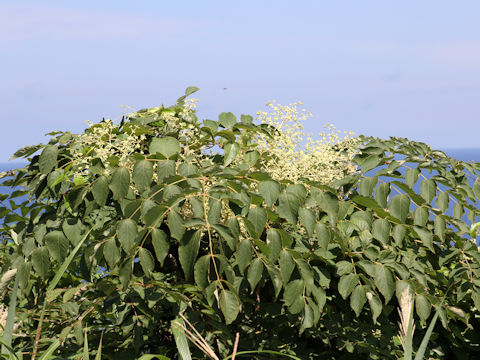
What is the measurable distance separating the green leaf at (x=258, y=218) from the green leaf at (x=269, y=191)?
47mm

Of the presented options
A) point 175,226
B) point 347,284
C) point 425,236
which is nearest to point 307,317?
point 347,284

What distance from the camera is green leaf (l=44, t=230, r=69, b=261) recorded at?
204cm

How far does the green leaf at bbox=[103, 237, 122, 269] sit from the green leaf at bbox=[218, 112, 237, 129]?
0.80 meters

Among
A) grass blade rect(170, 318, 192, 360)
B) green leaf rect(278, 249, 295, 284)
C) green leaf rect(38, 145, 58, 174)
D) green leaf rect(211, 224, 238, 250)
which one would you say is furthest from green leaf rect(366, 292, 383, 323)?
green leaf rect(38, 145, 58, 174)

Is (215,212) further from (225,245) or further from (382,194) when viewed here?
(382,194)

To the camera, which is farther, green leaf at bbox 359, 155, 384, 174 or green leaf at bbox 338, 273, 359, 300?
green leaf at bbox 359, 155, 384, 174

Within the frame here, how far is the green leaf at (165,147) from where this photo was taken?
2.17 m

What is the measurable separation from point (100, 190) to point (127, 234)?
0.24 meters

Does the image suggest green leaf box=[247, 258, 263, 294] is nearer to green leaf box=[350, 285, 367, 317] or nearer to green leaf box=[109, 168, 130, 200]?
green leaf box=[350, 285, 367, 317]

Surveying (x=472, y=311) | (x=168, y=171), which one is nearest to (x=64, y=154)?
(x=168, y=171)

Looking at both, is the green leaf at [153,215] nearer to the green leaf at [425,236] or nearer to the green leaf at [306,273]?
the green leaf at [306,273]

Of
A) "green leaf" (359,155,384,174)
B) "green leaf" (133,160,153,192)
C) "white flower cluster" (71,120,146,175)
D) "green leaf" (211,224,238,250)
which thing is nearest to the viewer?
"green leaf" (211,224,238,250)

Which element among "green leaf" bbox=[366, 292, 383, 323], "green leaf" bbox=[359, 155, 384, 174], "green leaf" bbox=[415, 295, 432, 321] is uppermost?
"green leaf" bbox=[359, 155, 384, 174]

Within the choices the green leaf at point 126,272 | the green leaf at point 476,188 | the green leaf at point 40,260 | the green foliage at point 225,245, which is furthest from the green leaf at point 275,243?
the green leaf at point 476,188
